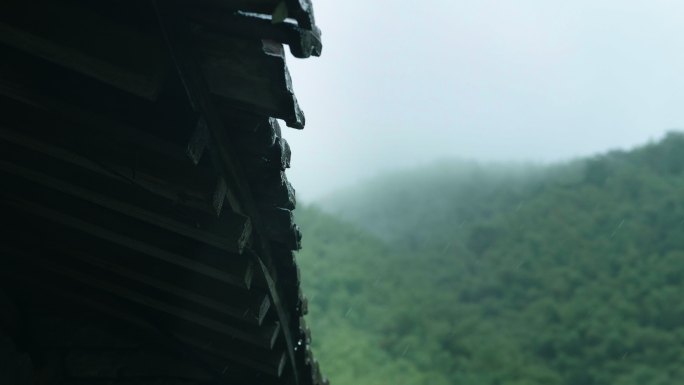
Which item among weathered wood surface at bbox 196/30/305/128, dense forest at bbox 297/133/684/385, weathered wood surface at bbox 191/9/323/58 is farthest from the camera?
dense forest at bbox 297/133/684/385

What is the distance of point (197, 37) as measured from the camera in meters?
2.11

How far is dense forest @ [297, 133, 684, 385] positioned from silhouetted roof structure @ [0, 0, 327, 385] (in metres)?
16.8

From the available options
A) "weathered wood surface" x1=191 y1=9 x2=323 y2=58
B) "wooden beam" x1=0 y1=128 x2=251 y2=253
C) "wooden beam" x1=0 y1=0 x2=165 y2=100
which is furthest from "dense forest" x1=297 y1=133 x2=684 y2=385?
"weathered wood surface" x1=191 y1=9 x2=323 y2=58

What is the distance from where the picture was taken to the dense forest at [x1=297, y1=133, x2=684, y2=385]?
22.8 meters

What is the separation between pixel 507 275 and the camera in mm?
28219

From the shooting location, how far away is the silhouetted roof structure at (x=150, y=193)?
2135 millimetres

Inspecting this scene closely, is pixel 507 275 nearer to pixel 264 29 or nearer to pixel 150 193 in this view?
pixel 150 193

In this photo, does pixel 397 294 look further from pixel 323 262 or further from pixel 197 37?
pixel 197 37

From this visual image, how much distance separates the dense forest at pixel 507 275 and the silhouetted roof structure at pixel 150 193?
55.3ft

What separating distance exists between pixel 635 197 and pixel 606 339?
332 inches

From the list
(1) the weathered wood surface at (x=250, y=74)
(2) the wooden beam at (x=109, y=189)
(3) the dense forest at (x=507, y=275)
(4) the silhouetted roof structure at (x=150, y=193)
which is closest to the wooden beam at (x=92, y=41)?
(4) the silhouetted roof structure at (x=150, y=193)

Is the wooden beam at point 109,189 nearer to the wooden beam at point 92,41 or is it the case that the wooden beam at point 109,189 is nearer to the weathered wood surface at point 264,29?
the wooden beam at point 92,41

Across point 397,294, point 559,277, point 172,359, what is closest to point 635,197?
point 559,277

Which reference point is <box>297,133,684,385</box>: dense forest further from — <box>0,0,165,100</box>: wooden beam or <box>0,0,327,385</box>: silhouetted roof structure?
<box>0,0,165,100</box>: wooden beam
